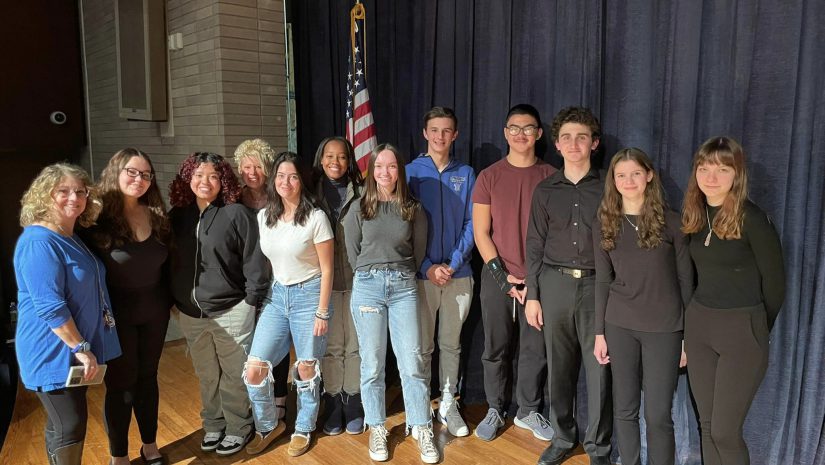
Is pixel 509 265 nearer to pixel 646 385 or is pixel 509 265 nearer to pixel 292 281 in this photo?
pixel 646 385

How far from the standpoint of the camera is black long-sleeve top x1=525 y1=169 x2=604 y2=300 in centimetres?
238

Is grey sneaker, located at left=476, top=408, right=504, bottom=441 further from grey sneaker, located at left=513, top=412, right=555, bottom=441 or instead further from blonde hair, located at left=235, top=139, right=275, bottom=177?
blonde hair, located at left=235, top=139, right=275, bottom=177

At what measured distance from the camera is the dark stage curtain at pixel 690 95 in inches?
83.9

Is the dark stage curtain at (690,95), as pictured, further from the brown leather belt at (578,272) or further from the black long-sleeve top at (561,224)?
the brown leather belt at (578,272)

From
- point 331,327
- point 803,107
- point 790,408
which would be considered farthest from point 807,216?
point 331,327

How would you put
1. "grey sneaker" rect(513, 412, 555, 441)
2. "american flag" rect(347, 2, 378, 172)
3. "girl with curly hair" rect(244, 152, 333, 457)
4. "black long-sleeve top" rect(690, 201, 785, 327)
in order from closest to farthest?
"black long-sleeve top" rect(690, 201, 785, 327), "girl with curly hair" rect(244, 152, 333, 457), "grey sneaker" rect(513, 412, 555, 441), "american flag" rect(347, 2, 378, 172)

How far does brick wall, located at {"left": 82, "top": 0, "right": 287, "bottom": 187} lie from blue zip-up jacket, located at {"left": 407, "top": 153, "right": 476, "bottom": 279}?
196 cm

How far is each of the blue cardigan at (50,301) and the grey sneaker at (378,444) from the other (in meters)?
1.30

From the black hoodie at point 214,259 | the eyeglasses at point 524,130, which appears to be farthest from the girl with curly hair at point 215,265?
the eyeglasses at point 524,130

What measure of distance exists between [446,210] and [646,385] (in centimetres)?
126

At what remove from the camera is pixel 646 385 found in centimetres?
213

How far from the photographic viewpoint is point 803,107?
210 cm

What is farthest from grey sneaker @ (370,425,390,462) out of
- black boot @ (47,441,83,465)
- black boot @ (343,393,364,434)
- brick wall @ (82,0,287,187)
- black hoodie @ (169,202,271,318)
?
brick wall @ (82,0,287,187)

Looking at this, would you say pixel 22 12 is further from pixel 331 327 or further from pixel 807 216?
pixel 807 216
